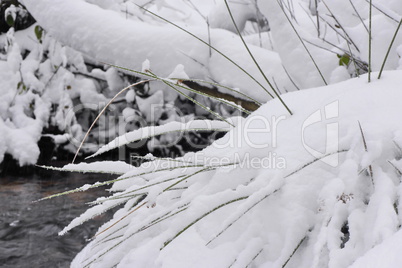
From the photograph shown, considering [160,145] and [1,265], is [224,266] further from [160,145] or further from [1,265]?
[160,145]

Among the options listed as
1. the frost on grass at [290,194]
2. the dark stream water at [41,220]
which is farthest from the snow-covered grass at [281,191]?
the dark stream water at [41,220]

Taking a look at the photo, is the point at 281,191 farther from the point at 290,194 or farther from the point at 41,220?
the point at 41,220

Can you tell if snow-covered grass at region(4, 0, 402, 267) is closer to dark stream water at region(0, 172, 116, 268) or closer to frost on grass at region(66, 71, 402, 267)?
frost on grass at region(66, 71, 402, 267)

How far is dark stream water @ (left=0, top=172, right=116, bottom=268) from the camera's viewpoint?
1.55 meters

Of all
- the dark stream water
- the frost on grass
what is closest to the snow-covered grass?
the frost on grass

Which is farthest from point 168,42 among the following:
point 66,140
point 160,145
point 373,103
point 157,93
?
point 373,103

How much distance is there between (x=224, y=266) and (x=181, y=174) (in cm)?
25

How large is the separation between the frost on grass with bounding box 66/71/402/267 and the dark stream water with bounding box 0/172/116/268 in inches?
28.9

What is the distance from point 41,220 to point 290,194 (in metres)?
1.40

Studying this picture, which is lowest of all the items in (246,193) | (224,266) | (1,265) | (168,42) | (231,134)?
(1,265)

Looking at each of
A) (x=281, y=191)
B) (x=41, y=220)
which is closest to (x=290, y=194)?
(x=281, y=191)

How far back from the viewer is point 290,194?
0.76 m

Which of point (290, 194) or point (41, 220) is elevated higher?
point (290, 194)

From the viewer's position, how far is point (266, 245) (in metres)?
0.73
